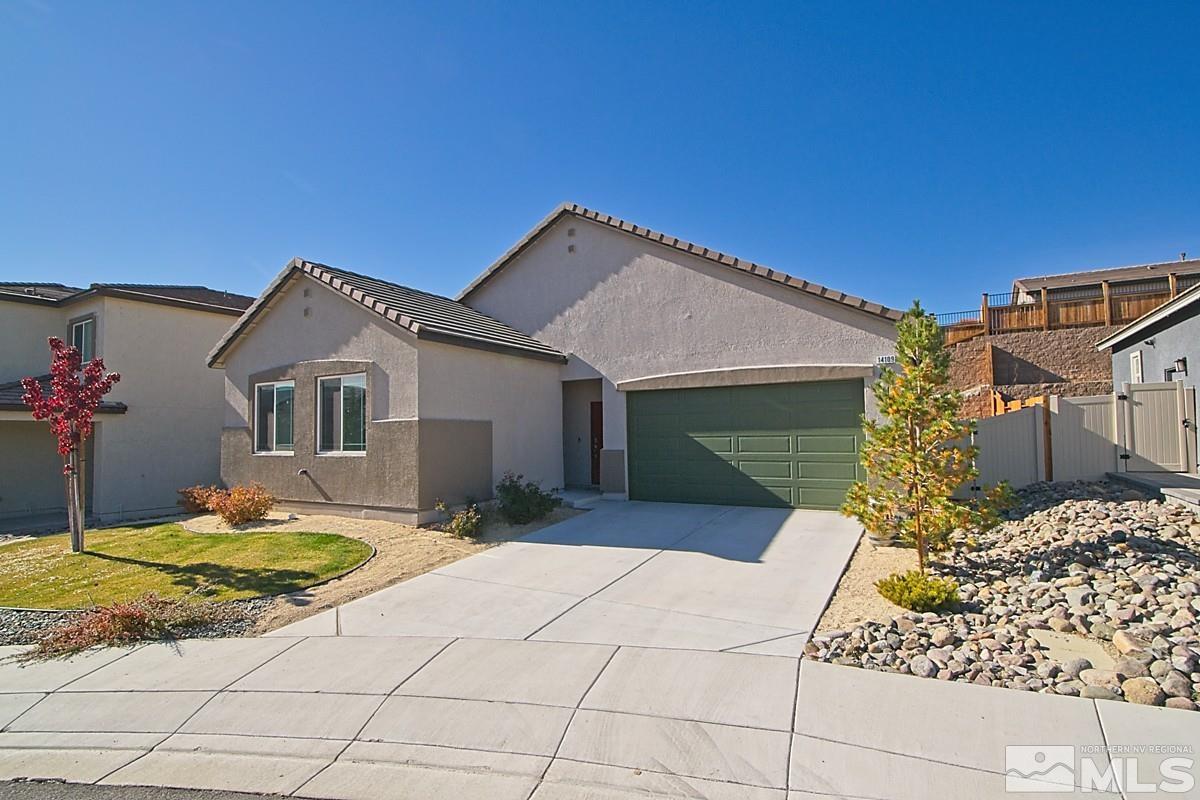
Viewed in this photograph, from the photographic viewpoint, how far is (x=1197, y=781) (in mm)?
3402

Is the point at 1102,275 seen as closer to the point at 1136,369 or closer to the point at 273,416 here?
the point at 1136,369

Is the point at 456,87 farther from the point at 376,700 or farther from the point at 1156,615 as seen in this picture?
the point at 1156,615

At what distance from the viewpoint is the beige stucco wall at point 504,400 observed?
11.6 m

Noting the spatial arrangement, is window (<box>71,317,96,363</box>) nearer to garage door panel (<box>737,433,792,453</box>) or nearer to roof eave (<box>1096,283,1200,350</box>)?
garage door panel (<box>737,433,792,453</box>)

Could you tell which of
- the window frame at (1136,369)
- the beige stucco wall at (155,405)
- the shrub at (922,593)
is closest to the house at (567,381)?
the beige stucco wall at (155,405)

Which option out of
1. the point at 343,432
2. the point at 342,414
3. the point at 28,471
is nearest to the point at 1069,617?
the point at 343,432

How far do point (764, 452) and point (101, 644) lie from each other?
10553mm

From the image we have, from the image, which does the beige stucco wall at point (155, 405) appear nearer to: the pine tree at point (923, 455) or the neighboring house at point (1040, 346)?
the pine tree at point (923, 455)

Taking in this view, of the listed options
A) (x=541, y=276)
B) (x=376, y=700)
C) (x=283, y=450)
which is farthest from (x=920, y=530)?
(x=283, y=450)

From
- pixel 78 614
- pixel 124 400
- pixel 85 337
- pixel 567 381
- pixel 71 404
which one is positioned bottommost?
pixel 78 614

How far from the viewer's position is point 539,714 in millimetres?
4371

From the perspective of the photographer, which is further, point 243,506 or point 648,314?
point 648,314

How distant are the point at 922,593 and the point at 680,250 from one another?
9.12m

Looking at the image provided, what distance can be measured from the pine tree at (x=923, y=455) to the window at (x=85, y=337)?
66.1 feet
